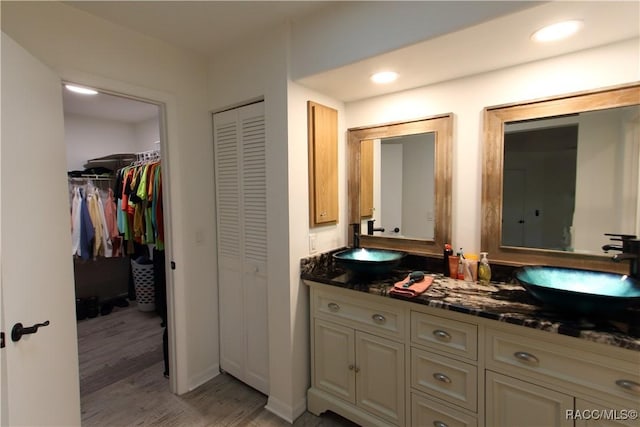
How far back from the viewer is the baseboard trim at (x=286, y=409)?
195 centimetres

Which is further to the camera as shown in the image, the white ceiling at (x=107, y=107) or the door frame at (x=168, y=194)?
the white ceiling at (x=107, y=107)

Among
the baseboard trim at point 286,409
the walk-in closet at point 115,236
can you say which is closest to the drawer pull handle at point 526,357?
the baseboard trim at point 286,409

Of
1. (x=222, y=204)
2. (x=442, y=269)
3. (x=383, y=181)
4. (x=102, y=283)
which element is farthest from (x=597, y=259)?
(x=102, y=283)

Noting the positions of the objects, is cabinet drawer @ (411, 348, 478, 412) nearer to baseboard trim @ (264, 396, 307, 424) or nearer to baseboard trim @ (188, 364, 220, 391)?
baseboard trim @ (264, 396, 307, 424)

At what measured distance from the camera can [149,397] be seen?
2.18 metres

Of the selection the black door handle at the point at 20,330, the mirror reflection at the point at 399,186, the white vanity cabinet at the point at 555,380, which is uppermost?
the mirror reflection at the point at 399,186

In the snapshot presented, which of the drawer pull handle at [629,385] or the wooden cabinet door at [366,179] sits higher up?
the wooden cabinet door at [366,179]

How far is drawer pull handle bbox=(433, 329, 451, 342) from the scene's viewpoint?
148 cm

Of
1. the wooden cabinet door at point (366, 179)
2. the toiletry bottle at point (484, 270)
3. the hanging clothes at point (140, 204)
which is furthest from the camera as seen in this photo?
the hanging clothes at point (140, 204)

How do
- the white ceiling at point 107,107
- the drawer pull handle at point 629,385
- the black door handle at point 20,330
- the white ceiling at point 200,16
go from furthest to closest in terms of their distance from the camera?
the white ceiling at point 107,107
the white ceiling at point 200,16
the black door handle at point 20,330
the drawer pull handle at point 629,385

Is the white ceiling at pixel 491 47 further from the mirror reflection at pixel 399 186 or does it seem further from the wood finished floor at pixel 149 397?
the wood finished floor at pixel 149 397

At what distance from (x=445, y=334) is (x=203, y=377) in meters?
1.85

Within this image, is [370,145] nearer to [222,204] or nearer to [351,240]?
[351,240]

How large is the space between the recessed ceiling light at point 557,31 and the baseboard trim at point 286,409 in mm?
2387
